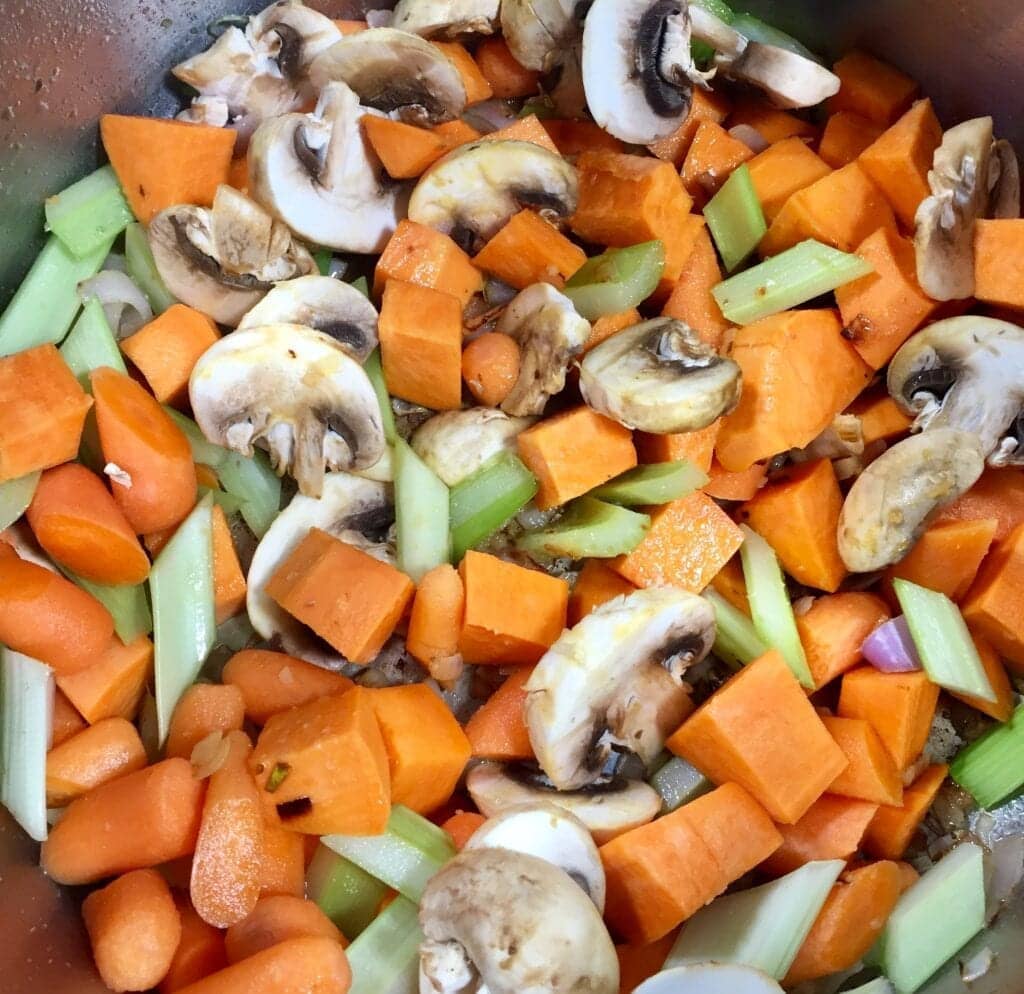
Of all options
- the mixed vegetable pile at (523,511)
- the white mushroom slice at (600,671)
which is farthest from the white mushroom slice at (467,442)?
the white mushroom slice at (600,671)

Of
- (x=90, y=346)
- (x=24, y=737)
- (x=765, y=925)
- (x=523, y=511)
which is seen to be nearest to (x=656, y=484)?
(x=523, y=511)

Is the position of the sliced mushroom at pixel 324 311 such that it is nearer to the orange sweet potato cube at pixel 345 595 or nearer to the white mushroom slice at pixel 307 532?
the white mushroom slice at pixel 307 532

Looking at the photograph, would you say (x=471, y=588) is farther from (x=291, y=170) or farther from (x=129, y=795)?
(x=291, y=170)

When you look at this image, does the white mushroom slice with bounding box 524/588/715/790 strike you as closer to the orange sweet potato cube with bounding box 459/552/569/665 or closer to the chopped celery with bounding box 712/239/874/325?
the orange sweet potato cube with bounding box 459/552/569/665

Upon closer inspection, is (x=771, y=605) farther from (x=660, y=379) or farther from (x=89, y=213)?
(x=89, y=213)

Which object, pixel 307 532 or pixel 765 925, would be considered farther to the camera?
pixel 307 532

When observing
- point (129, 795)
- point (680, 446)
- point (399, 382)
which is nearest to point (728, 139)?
point (680, 446)

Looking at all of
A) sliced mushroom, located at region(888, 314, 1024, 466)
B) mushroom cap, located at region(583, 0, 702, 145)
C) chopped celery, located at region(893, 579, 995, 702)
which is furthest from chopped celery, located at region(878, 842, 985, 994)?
mushroom cap, located at region(583, 0, 702, 145)

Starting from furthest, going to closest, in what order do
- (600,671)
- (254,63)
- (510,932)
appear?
(254,63), (600,671), (510,932)
